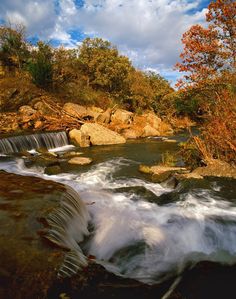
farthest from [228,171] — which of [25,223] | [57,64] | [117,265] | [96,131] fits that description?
[57,64]

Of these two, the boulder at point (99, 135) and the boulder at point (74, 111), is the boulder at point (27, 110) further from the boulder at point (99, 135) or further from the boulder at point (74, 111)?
the boulder at point (99, 135)

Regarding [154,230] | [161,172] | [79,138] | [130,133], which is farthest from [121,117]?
[154,230]

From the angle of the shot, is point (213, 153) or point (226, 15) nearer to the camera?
Result: point (213, 153)

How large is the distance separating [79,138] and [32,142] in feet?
8.73

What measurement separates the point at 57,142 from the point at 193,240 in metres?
10.5

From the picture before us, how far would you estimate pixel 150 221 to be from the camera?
4.94 meters

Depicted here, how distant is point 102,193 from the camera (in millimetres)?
6348

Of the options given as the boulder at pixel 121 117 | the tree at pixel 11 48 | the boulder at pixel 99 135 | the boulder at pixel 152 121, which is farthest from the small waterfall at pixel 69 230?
the tree at pixel 11 48

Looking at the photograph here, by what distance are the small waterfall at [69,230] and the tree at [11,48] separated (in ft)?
60.5

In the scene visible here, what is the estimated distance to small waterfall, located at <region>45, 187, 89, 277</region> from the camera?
2496 mm

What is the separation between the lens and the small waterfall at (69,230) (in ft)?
8.19

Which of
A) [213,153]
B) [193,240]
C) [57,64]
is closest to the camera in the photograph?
[193,240]

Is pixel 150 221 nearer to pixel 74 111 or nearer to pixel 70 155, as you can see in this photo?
pixel 70 155

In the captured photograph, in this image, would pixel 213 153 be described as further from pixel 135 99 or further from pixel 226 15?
pixel 135 99
